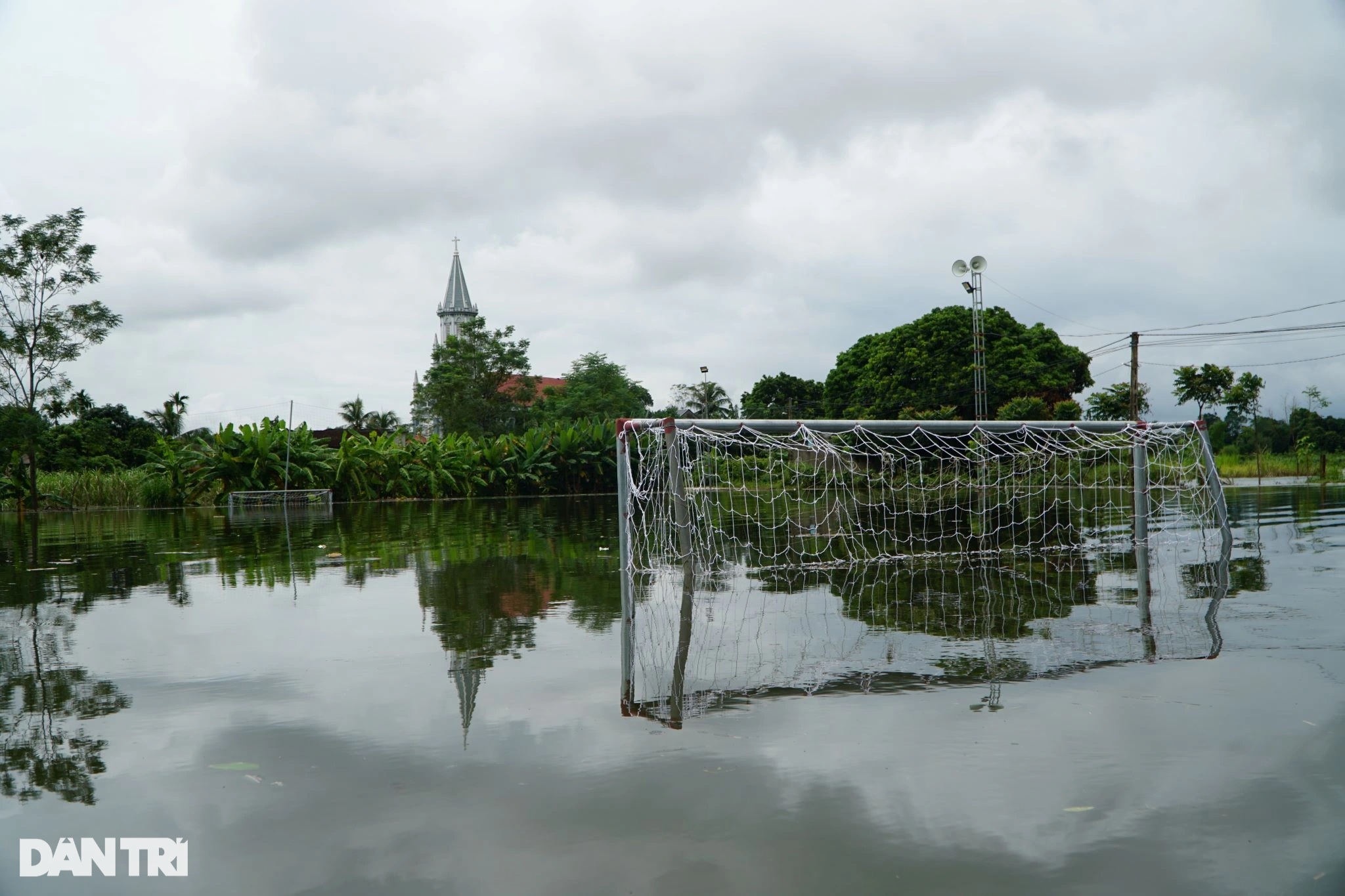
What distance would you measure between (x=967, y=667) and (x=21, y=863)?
4.47m

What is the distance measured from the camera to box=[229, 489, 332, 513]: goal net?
25031mm

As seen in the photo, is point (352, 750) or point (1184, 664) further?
point (1184, 664)

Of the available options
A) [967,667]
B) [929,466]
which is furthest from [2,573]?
[929,466]

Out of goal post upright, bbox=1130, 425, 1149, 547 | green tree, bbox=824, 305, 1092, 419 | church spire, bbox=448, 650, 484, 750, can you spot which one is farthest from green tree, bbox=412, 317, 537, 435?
church spire, bbox=448, 650, 484, 750

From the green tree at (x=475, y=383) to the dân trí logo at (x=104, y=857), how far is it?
43399 mm

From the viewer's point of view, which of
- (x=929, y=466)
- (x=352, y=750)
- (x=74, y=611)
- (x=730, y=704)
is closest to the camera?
(x=352, y=750)

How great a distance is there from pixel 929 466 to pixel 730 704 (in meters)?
32.6

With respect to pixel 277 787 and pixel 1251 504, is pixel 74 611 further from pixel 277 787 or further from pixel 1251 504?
pixel 1251 504

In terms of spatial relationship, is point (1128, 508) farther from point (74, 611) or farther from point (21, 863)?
point (21, 863)

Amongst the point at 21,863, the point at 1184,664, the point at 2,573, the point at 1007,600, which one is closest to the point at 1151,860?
the point at 1184,664

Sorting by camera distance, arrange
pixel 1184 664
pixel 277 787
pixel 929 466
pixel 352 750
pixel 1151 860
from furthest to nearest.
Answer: pixel 929 466 < pixel 1184 664 < pixel 352 750 < pixel 277 787 < pixel 1151 860

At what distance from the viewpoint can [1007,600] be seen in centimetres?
798

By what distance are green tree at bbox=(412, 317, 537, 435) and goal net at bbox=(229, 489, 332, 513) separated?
62.2 feet

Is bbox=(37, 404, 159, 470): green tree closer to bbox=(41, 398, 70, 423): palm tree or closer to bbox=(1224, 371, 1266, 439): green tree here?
bbox=(41, 398, 70, 423): palm tree
